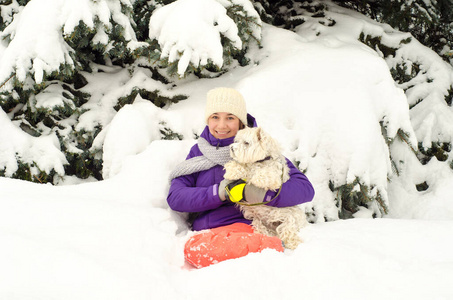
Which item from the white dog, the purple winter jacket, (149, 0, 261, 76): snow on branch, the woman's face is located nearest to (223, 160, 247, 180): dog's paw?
the white dog

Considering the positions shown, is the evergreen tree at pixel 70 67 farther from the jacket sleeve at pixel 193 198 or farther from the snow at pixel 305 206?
the jacket sleeve at pixel 193 198

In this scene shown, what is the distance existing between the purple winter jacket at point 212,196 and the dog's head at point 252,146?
0.88 ft

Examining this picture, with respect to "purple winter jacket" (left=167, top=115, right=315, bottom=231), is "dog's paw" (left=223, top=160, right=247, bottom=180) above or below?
above

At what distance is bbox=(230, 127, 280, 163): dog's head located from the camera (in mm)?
2145

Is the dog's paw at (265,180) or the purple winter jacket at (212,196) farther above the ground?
the dog's paw at (265,180)

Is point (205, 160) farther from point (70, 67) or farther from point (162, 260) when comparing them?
point (70, 67)

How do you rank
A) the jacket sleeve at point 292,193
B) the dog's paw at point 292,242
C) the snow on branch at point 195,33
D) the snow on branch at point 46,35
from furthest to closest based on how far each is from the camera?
the snow on branch at point 195,33
the snow on branch at point 46,35
the jacket sleeve at point 292,193
the dog's paw at point 292,242

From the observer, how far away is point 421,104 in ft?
15.3

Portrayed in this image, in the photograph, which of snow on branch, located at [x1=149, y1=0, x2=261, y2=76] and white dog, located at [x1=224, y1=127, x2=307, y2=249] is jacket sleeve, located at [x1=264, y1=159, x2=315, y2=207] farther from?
snow on branch, located at [x1=149, y1=0, x2=261, y2=76]

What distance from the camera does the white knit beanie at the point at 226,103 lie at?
2.51 m

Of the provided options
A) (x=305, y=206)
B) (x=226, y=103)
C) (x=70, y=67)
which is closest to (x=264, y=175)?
(x=226, y=103)

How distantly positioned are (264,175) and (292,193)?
309 millimetres

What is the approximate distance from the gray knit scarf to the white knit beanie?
28cm

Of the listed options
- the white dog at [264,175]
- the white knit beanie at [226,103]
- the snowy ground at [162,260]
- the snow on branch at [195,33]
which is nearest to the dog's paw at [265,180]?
the white dog at [264,175]
